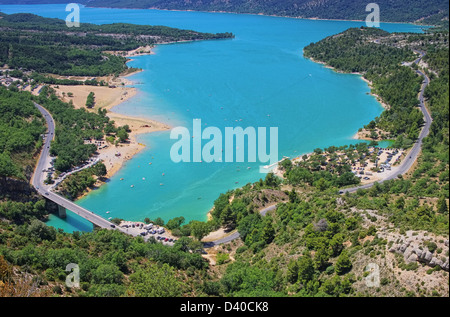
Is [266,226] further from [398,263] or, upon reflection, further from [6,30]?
[6,30]

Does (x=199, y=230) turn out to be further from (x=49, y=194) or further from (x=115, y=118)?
(x=115, y=118)

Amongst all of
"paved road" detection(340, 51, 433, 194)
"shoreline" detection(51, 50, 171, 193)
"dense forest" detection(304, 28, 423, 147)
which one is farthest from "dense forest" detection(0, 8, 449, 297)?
"dense forest" detection(304, 28, 423, 147)

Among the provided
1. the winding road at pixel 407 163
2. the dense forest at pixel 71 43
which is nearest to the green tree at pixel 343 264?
the winding road at pixel 407 163

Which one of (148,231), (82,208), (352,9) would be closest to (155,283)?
Answer: (148,231)

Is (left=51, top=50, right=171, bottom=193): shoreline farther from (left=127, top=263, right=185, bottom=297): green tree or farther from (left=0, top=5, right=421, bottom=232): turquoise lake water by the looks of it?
(left=127, top=263, right=185, bottom=297): green tree

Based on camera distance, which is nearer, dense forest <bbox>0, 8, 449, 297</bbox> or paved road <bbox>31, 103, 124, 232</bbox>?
dense forest <bbox>0, 8, 449, 297</bbox>

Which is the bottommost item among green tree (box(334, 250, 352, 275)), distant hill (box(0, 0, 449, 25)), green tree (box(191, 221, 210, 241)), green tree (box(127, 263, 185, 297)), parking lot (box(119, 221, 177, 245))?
parking lot (box(119, 221, 177, 245))
